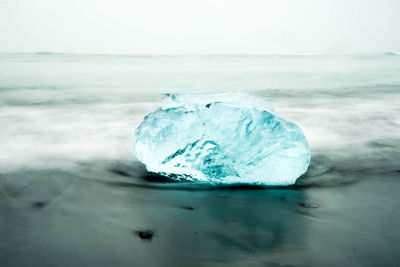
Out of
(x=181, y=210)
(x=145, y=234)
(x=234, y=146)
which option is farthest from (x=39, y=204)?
(x=234, y=146)

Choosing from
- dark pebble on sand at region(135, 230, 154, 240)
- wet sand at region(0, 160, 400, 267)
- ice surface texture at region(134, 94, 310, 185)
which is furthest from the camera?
ice surface texture at region(134, 94, 310, 185)

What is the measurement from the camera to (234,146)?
270cm

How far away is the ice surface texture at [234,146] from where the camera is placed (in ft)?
8.73

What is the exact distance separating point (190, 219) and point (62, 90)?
9.02 metres

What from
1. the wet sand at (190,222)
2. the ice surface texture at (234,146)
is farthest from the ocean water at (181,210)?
the ice surface texture at (234,146)

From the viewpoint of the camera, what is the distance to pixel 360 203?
2.47 m

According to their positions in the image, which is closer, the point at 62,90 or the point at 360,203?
the point at 360,203

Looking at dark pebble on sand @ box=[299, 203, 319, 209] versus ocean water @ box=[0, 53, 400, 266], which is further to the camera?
dark pebble on sand @ box=[299, 203, 319, 209]

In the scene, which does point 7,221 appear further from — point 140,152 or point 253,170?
point 253,170

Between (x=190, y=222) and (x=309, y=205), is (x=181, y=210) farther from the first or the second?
(x=309, y=205)

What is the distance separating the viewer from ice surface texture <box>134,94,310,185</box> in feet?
8.73

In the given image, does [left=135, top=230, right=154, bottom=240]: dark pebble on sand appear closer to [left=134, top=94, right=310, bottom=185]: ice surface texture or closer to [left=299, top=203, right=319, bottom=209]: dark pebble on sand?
[left=134, top=94, right=310, bottom=185]: ice surface texture

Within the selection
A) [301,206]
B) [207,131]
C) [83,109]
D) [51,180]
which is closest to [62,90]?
[83,109]

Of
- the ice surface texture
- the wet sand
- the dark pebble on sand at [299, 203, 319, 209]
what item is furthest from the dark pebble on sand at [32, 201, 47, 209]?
the dark pebble on sand at [299, 203, 319, 209]
